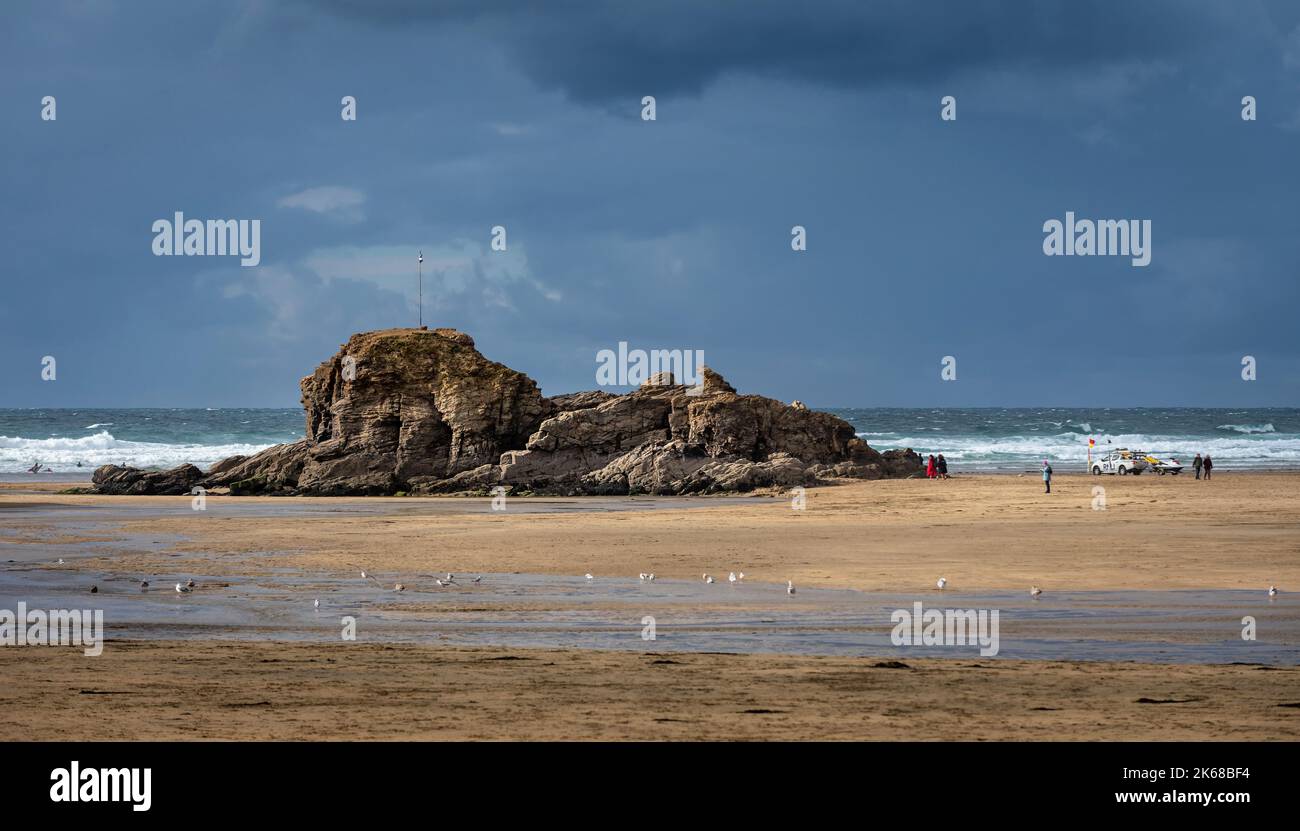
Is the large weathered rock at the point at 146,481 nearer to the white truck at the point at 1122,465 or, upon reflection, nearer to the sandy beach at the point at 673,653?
the sandy beach at the point at 673,653

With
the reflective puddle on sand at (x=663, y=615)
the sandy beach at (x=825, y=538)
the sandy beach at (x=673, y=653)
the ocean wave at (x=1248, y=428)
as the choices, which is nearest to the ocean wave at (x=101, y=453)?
the sandy beach at (x=825, y=538)

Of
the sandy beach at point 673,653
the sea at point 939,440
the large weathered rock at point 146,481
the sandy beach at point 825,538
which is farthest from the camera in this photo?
the sea at point 939,440

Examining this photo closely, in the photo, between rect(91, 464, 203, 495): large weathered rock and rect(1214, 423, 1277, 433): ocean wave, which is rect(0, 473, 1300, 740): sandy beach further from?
rect(1214, 423, 1277, 433): ocean wave

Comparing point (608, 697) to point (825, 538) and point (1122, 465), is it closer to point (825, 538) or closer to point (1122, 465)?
point (825, 538)

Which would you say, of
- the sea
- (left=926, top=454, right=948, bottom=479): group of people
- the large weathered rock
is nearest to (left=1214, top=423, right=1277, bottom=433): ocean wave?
the sea

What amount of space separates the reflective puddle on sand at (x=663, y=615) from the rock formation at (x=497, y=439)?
2499 centimetres

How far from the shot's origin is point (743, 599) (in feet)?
53.9

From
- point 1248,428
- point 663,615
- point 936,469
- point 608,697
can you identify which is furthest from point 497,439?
point 1248,428

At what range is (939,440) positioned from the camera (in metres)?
95.7

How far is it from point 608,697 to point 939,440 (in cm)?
8916

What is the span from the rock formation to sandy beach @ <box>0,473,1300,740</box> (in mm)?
5474

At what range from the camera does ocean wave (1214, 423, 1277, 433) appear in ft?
355

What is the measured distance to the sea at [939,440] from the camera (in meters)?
76.2
